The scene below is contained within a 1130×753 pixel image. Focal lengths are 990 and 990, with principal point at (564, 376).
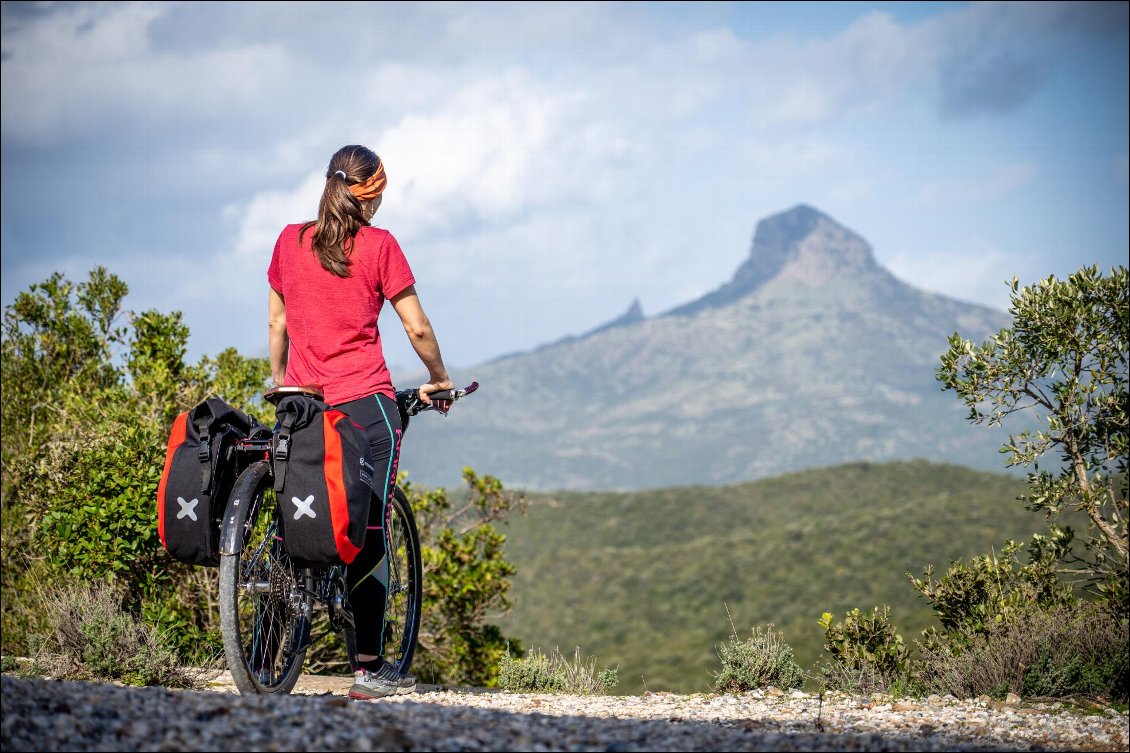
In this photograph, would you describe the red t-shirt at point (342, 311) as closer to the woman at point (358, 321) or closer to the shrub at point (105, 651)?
the woman at point (358, 321)

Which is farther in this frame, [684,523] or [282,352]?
[684,523]

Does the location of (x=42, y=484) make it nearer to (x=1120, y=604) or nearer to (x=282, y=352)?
(x=282, y=352)

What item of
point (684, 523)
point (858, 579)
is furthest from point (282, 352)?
point (684, 523)

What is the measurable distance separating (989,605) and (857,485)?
77087 millimetres

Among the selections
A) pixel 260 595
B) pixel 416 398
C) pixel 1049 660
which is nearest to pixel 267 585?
pixel 260 595

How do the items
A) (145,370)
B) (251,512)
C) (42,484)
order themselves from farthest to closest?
(145,370) < (42,484) < (251,512)

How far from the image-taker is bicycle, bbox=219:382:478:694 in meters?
4.38

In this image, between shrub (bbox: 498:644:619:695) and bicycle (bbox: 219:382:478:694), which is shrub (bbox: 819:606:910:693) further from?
bicycle (bbox: 219:382:478:694)

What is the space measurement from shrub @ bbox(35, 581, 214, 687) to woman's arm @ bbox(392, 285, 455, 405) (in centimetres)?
240

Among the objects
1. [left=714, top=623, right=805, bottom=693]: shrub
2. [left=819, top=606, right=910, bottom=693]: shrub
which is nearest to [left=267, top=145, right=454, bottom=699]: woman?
[left=714, top=623, right=805, bottom=693]: shrub

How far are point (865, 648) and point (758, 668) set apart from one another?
5.23 feet

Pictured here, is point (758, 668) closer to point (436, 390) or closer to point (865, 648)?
point (865, 648)

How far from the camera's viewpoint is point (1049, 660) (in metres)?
5.38

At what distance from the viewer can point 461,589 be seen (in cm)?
1240
